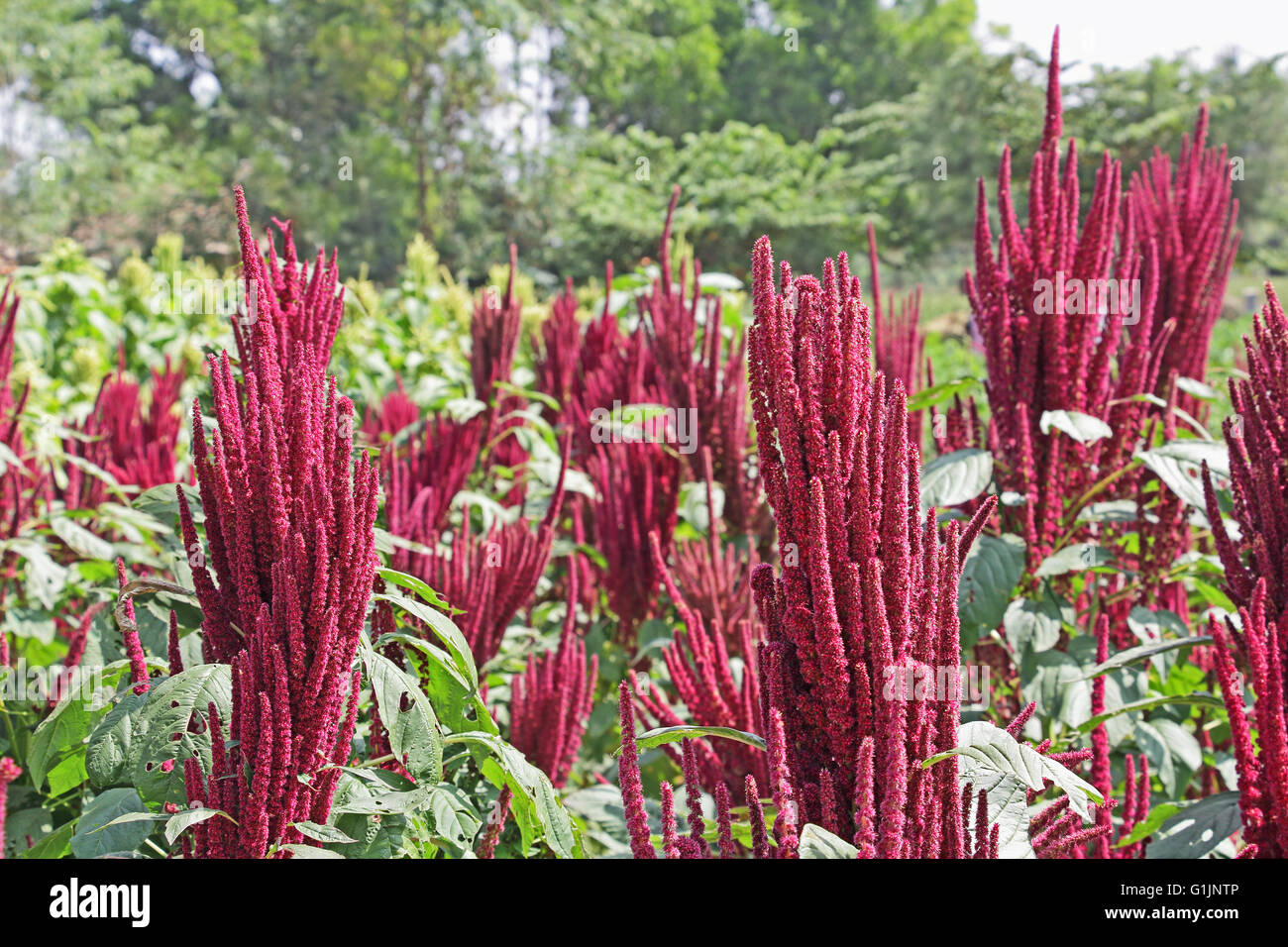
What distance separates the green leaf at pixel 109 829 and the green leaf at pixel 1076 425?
5.17 feet

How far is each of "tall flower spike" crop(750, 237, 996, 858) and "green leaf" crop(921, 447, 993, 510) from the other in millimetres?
844

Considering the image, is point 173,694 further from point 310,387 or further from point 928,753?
point 928,753

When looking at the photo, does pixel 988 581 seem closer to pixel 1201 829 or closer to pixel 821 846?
pixel 1201 829

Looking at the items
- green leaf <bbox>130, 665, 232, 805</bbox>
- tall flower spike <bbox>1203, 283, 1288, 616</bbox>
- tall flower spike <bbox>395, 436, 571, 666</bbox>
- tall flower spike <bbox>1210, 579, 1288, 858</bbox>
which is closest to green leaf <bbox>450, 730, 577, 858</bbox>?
green leaf <bbox>130, 665, 232, 805</bbox>

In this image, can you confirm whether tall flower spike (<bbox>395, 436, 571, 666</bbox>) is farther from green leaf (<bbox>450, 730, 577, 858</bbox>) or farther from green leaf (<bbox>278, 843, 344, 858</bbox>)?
green leaf (<bbox>278, 843, 344, 858</bbox>)

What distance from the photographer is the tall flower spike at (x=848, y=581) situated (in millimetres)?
1124

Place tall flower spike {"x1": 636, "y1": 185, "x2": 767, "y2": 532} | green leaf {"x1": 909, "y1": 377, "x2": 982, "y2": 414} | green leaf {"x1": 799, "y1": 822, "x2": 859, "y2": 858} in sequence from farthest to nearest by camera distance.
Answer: tall flower spike {"x1": 636, "y1": 185, "x2": 767, "y2": 532} → green leaf {"x1": 909, "y1": 377, "x2": 982, "y2": 414} → green leaf {"x1": 799, "y1": 822, "x2": 859, "y2": 858}

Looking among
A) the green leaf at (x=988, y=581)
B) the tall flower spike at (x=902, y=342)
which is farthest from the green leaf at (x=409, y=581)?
the tall flower spike at (x=902, y=342)

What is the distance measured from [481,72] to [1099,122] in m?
13.0

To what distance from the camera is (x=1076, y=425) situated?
2.03 metres

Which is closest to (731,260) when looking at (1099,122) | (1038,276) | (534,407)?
(1099,122)

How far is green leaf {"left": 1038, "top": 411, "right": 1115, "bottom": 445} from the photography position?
200 cm

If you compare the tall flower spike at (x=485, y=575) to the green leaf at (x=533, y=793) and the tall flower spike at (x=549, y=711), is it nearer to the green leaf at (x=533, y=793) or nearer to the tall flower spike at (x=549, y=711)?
the tall flower spike at (x=549, y=711)
